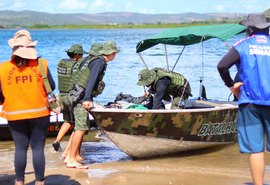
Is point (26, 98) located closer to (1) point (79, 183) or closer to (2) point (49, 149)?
→ (1) point (79, 183)

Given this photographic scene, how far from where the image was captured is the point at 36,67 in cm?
529

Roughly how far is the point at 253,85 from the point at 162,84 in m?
2.82

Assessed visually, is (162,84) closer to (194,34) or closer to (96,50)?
(96,50)

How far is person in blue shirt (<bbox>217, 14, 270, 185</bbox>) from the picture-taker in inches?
193

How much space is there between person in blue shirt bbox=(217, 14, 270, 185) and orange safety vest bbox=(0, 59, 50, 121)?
1.69 m

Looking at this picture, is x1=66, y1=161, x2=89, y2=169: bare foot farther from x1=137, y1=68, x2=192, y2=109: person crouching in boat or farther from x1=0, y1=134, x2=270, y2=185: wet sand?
x1=137, y1=68, x2=192, y2=109: person crouching in boat

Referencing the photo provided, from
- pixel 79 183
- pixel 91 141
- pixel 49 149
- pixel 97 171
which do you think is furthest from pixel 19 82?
pixel 91 141

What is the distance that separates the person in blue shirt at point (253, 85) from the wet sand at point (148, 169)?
4.11ft

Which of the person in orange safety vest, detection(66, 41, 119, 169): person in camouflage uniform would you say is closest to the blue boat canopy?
detection(66, 41, 119, 169): person in camouflage uniform

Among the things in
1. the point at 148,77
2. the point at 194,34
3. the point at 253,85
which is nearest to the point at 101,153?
the point at 148,77

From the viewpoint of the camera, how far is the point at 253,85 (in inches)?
194

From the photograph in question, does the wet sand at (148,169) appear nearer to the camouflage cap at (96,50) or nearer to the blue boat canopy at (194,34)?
the camouflage cap at (96,50)

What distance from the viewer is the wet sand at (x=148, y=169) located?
247 inches

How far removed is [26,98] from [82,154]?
123 inches
